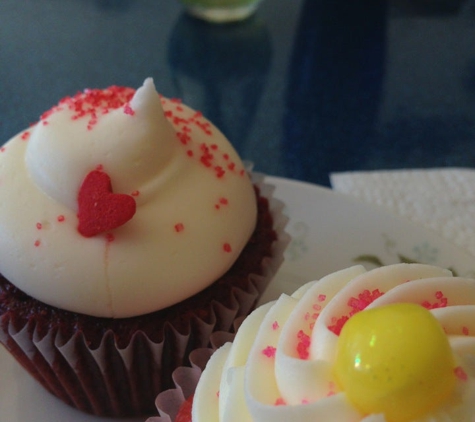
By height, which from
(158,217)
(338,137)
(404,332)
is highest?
(404,332)

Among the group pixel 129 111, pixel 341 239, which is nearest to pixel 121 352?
pixel 129 111

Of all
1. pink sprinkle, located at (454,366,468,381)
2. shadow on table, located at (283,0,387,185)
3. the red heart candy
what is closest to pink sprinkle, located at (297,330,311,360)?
pink sprinkle, located at (454,366,468,381)

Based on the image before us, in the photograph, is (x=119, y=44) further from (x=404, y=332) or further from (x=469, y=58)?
(x=404, y=332)

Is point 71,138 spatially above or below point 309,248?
above

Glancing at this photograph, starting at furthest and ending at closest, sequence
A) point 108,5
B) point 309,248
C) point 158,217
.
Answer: point 108,5
point 309,248
point 158,217

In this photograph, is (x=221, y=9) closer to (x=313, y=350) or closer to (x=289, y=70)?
(x=289, y=70)

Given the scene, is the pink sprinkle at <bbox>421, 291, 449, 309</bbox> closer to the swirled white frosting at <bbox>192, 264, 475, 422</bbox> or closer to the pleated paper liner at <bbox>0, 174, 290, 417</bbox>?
the swirled white frosting at <bbox>192, 264, 475, 422</bbox>

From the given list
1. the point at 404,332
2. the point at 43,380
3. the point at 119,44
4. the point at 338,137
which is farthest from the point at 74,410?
the point at 119,44
